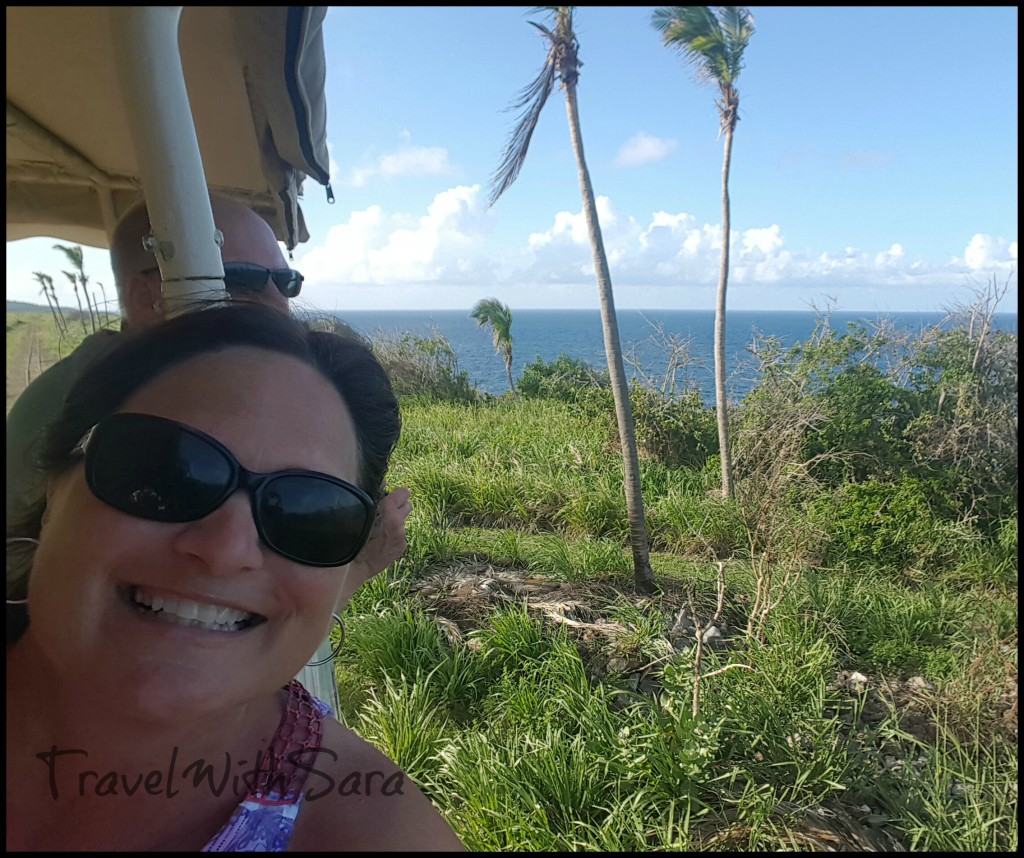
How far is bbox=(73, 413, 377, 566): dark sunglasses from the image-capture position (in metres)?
0.77

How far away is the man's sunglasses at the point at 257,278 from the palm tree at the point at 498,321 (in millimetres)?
14069

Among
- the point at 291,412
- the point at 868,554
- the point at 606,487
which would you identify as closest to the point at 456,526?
the point at 606,487

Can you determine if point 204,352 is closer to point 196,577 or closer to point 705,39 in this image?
point 196,577

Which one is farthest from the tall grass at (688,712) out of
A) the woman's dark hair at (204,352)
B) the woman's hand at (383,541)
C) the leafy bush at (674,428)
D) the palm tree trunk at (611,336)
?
the leafy bush at (674,428)

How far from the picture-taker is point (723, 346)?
24.2 feet

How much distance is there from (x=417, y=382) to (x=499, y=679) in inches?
375

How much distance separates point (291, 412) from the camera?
0.89 meters

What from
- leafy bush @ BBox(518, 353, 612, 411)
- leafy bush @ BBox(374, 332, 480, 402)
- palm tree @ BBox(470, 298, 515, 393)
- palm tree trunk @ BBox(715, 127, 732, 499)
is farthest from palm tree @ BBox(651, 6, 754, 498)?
palm tree @ BBox(470, 298, 515, 393)

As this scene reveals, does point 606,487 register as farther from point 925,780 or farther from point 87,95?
point 87,95

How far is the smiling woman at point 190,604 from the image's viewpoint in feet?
2.47

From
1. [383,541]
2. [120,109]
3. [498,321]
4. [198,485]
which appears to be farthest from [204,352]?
[498,321]

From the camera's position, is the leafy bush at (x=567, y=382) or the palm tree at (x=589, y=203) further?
the leafy bush at (x=567, y=382)

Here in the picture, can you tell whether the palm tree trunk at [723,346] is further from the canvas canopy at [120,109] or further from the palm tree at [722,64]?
the canvas canopy at [120,109]

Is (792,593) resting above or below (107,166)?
below
